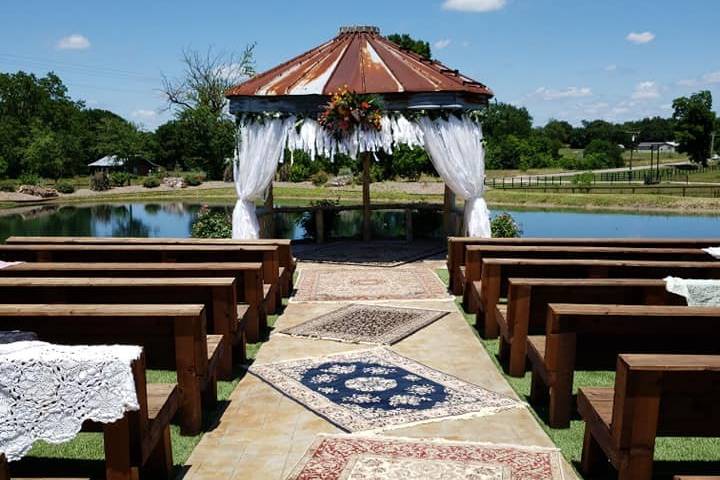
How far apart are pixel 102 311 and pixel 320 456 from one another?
5.21 ft

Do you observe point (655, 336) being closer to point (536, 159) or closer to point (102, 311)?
point (102, 311)

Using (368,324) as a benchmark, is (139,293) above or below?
above

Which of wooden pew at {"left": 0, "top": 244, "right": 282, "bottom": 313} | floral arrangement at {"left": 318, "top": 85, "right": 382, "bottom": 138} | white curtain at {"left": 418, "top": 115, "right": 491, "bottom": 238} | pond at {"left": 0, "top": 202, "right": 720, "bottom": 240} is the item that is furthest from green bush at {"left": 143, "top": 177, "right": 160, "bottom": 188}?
wooden pew at {"left": 0, "top": 244, "right": 282, "bottom": 313}

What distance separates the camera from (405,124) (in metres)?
10.7

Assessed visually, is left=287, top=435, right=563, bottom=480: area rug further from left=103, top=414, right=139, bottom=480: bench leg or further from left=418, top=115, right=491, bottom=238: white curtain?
left=418, top=115, right=491, bottom=238: white curtain

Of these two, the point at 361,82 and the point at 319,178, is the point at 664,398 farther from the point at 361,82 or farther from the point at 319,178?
the point at 319,178

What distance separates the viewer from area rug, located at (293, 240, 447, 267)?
37.0ft

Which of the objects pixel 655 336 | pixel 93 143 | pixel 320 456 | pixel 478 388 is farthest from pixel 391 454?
pixel 93 143

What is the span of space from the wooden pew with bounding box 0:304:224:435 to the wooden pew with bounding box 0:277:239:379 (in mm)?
785

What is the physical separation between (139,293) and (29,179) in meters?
38.9

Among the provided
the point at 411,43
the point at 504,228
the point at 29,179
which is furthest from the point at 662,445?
the point at 29,179

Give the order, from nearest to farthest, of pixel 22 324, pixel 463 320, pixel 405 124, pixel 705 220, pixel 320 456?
pixel 320 456 → pixel 22 324 → pixel 463 320 → pixel 405 124 → pixel 705 220

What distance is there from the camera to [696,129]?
52000mm

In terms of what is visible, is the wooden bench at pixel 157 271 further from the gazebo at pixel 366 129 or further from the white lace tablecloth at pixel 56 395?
the gazebo at pixel 366 129
